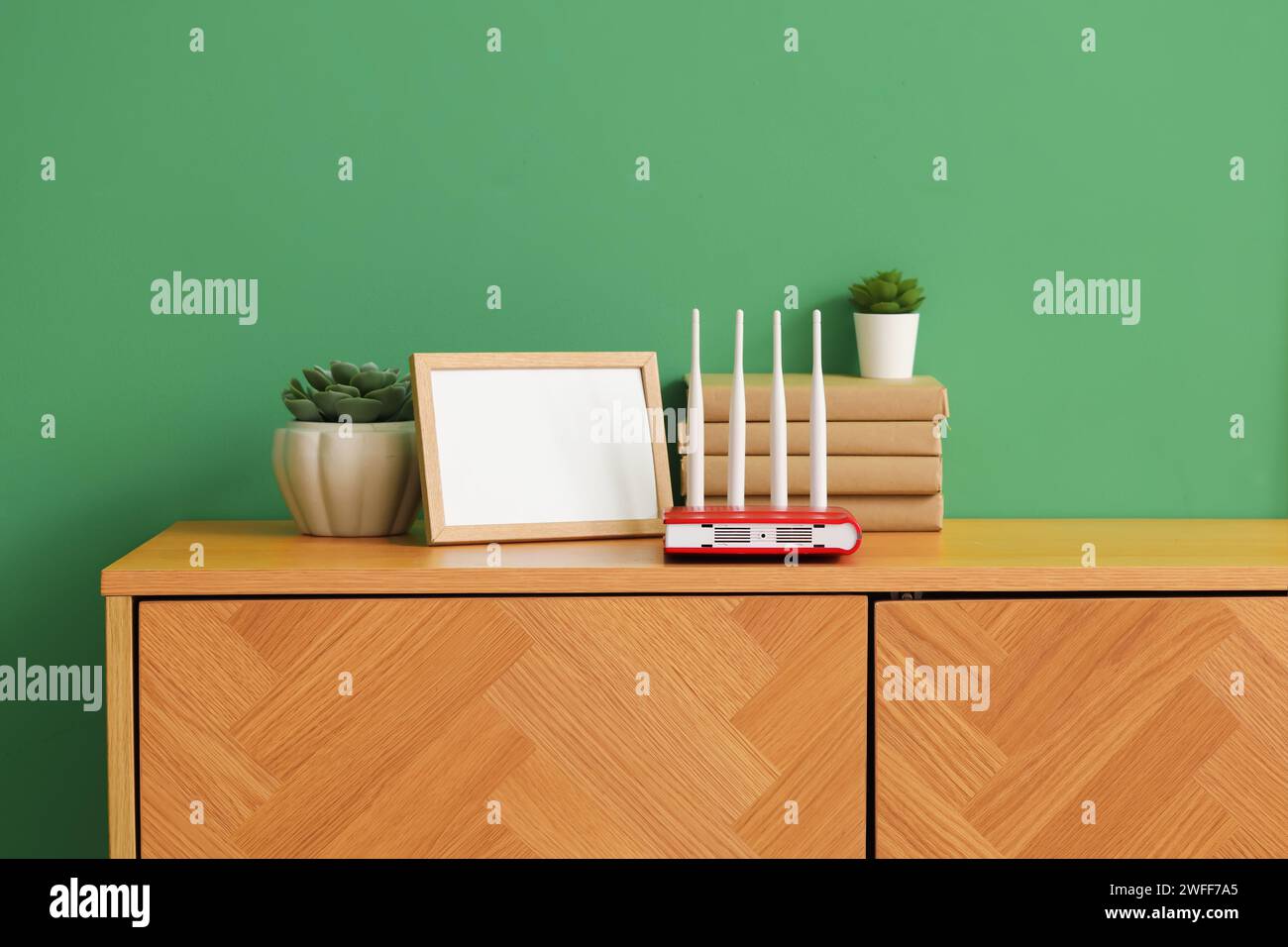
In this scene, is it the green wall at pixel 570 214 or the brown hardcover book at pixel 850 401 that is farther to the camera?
the green wall at pixel 570 214

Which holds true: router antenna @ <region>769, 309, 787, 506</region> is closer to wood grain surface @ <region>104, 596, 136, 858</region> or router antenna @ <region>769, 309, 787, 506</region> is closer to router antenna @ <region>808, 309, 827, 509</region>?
router antenna @ <region>808, 309, 827, 509</region>

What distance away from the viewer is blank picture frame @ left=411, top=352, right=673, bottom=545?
1714mm

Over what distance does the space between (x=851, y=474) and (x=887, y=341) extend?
0.77ft

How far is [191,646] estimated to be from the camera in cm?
152

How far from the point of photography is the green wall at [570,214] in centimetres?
194

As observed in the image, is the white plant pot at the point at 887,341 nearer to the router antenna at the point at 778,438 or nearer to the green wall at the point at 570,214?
the green wall at the point at 570,214

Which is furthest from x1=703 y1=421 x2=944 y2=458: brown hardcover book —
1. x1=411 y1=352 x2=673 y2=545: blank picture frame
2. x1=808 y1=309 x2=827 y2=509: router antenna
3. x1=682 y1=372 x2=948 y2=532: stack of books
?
x1=411 y1=352 x2=673 y2=545: blank picture frame

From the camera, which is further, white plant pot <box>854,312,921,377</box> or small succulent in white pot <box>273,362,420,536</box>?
white plant pot <box>854,312,921,377</box>

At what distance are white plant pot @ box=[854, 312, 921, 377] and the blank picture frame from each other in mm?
339

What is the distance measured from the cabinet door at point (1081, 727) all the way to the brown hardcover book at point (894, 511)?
1.00ft

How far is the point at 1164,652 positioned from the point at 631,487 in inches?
27.7

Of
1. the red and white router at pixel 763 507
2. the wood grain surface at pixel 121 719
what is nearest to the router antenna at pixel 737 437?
the red and white router at pixel 763 507

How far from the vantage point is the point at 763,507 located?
68.8 inches
